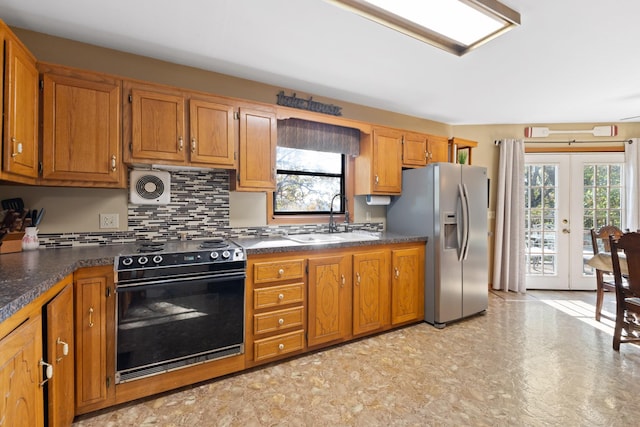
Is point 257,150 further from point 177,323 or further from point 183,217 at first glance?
point 177,323

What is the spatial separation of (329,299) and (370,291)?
437mm

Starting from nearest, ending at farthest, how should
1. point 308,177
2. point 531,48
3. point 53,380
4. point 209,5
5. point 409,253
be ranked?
point 53,380
point 209,5
point 531,48
point 409,253
point 308,177

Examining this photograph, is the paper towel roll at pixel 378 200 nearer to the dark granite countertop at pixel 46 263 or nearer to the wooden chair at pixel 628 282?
the dark granite countertop at pixel 46 263

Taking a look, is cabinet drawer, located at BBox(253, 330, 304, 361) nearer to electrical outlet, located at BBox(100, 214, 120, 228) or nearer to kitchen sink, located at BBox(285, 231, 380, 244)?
kitchen sink, located at BBox(285, 231, 380, 244)

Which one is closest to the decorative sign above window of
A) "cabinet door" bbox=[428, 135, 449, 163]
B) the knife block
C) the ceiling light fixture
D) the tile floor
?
"cabinet door" bbox=[428, 135, 449, 163]

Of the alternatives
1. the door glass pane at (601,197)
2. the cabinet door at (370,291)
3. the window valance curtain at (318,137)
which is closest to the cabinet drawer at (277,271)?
the cabinet door at (370,291)

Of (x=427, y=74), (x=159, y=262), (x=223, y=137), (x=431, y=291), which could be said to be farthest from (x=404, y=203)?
(x=159, y=262)

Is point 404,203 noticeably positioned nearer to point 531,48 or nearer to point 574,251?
point 531,48

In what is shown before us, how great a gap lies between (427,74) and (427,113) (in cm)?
117

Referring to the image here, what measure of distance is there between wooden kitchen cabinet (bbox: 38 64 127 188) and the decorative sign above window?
1.38 m

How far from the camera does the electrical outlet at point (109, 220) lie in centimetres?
223

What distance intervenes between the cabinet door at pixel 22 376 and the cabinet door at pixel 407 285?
2456 mm

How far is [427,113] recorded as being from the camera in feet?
12.4

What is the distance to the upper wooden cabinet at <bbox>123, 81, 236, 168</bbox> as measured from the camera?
2.06 m
